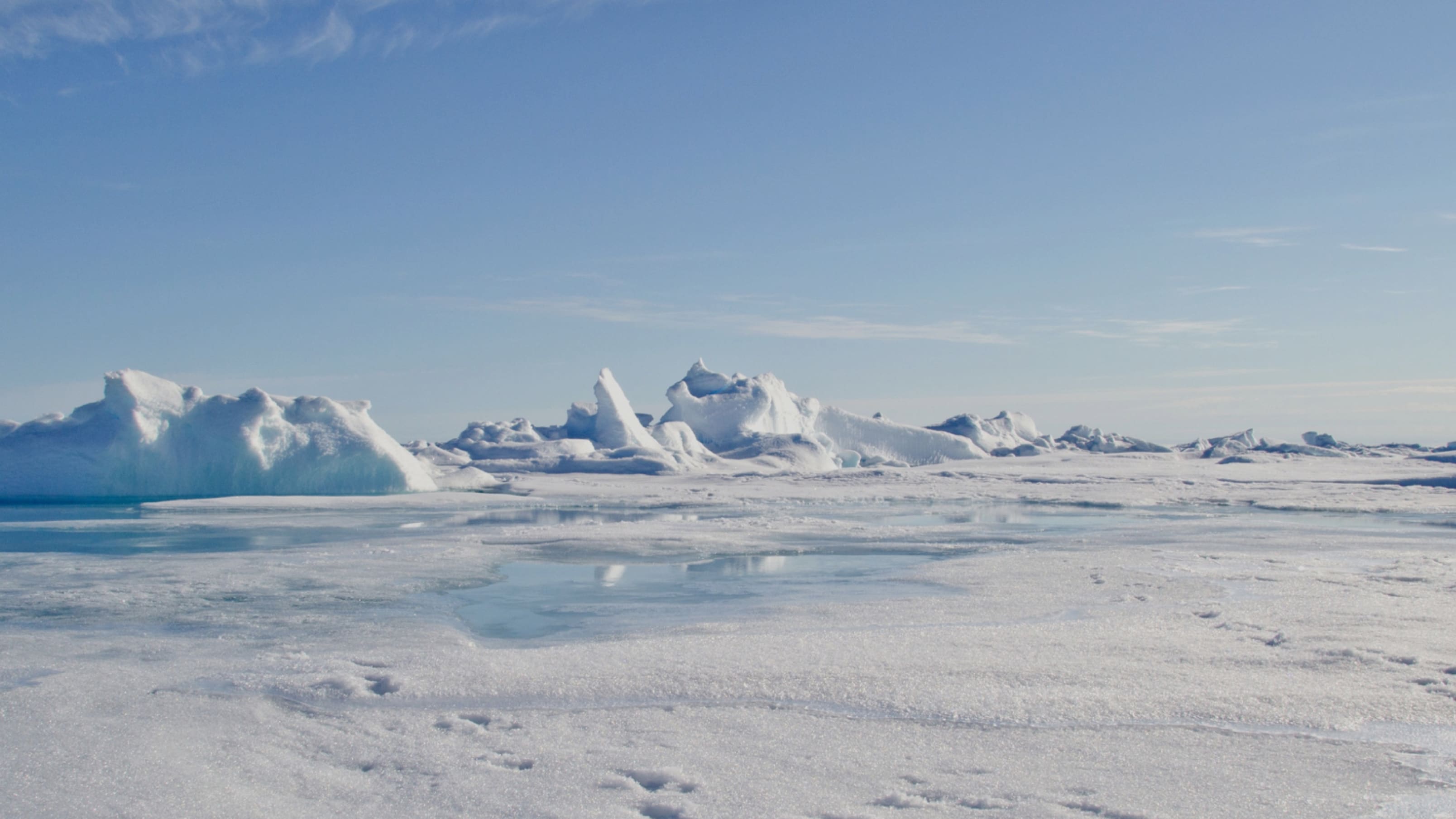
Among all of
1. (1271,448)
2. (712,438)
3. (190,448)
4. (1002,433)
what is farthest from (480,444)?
(1271,448)

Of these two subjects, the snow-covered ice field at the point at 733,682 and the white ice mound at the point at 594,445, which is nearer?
the snow-covered ice field at the point at 733,682

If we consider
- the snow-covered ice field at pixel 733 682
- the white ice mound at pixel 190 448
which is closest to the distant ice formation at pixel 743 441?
the white ice mound at pixel 190 448

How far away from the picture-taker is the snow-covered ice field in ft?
8.49

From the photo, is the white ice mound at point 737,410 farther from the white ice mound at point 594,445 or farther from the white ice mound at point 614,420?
the white ice mound at point 614,420

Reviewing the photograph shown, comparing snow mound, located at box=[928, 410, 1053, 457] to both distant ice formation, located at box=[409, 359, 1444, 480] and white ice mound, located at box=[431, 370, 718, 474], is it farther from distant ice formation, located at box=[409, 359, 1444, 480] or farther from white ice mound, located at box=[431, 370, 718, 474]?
white ice mound, located at box=[431, 370, 718, 474]

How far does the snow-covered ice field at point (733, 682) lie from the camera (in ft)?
8.49

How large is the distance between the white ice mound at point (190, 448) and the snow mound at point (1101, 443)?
990 inches

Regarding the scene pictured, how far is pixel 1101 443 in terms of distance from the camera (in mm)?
36125

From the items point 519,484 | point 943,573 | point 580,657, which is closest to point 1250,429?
point 519,484

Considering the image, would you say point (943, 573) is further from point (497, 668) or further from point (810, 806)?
point (810, 806)

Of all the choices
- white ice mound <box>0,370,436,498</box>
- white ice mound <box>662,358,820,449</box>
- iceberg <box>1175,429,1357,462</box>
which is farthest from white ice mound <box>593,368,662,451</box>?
iceberg <box>1175,429,1357,462</box>

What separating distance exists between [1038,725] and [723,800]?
1153 millimetres

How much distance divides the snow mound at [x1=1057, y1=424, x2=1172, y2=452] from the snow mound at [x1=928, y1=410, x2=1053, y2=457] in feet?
3.50

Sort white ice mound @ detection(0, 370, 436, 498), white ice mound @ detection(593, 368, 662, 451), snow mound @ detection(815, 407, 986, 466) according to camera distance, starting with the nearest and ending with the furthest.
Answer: white ice mound @ detection(0, 370, 436, 498), white ice mound @ detection(593, 368, 662, 451), snow mound @ detection(815, 407, 986, 466)
